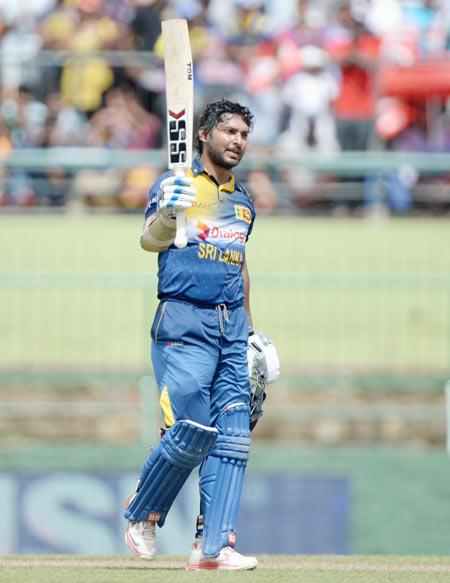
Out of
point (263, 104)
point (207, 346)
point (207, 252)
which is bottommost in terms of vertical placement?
point (207, 346)

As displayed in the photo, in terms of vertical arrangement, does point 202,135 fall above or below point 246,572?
above

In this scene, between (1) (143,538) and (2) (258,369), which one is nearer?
(1) (143,538)

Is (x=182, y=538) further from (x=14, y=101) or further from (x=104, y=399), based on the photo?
(x=14, y=101)

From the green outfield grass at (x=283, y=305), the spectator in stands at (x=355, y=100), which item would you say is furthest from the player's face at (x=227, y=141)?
the spectator in stands at (x=355, y=100)

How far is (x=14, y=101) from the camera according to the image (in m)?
14.6

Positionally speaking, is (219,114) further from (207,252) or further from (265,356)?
(265,356)

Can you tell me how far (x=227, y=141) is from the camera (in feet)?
23.2

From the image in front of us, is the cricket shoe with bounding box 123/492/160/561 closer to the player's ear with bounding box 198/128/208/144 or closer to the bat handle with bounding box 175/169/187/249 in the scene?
the bat handle with bounding box 175/169/187/249

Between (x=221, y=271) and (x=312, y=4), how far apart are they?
28.8ft

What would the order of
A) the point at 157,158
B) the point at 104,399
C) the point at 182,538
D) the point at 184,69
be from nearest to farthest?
the point at 184,69
the point at 182,538
the point at 104,399
the point at 157,158

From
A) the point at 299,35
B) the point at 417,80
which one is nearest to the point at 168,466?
the point at 417,80

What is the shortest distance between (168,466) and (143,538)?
469 millimetres

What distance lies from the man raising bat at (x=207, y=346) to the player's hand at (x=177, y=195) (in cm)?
12

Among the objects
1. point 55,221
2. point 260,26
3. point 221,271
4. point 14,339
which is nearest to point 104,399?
point 14,339
